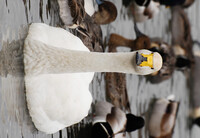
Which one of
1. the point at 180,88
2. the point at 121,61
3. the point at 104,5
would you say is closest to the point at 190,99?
the point at 180,88

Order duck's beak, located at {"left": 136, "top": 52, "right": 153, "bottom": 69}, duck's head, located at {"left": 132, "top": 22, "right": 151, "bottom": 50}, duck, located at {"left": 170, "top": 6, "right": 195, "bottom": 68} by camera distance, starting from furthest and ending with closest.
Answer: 1. duck, located at {"left": 170, "top": 6, "right": 195, "bottom": 68}
2. duck's head, located at {"left": 132, "top": 22, "right": 151, "bottom": 50}
3. duck's beak, located at {"left": 136, "top": 52, "right": 153, "bottom": 69}

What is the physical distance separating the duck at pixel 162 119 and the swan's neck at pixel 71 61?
0.50m

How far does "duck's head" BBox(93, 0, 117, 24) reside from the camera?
2.27 ft

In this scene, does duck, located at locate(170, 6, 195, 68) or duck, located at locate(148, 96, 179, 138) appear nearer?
duck, located at locate(148, 96, 179, 138)

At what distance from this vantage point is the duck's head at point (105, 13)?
693 mm

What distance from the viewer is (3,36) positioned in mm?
441

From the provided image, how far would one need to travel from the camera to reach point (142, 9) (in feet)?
2.81

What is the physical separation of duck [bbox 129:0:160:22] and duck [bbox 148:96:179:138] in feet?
0.89

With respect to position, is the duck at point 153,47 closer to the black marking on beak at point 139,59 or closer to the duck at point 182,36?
the duck at point 182,36

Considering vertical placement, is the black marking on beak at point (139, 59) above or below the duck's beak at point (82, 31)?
below

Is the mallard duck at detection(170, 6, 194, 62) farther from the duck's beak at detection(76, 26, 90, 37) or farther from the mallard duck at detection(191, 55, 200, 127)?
the duck's beak at detection(76, 26, 90, 37)

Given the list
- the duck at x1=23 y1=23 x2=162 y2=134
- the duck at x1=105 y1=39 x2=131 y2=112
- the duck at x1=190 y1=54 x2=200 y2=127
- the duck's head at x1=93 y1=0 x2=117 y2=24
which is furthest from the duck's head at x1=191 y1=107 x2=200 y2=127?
the duck at x1=23 y1=23 x2=162 y2=134

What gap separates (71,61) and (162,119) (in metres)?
0.53

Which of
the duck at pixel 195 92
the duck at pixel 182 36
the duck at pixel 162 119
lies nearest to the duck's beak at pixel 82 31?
the duck at pixel 162 119
